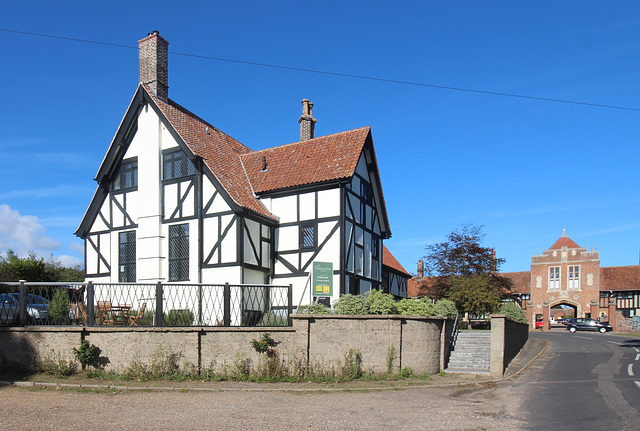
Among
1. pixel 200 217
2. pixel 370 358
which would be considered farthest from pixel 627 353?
pixel 200 217

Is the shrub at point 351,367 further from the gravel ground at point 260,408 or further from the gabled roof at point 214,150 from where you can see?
the gabled roof at point 214,150

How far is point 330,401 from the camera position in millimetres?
11742

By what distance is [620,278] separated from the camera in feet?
196

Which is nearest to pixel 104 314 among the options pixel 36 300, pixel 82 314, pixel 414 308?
pixel 82 314

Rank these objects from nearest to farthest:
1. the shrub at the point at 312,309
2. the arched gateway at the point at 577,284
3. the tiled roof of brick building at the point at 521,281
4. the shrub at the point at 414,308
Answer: the shrub at the point at 312,309
the shrub at the point at 414,308
the arched gateway at the point at 577,284
the tiled roof of brick building at the point at 521,281

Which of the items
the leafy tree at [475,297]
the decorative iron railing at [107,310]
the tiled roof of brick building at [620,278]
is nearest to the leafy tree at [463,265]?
the leafy tree at [475,297]

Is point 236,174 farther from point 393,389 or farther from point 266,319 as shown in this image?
point 393,389

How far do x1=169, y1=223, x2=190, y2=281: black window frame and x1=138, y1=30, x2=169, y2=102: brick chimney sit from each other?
603cm

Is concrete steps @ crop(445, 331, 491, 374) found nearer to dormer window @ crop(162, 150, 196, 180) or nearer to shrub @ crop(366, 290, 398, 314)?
shrub @ crop(366, 290, 398, 314)

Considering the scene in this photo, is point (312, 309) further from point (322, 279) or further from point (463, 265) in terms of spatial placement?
point (463, 265)

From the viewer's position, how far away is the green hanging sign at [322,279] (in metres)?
17.1

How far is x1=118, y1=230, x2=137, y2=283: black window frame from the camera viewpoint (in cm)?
2221

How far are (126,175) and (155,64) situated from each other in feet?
16.6

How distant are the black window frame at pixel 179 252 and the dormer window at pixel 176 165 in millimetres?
2149
